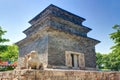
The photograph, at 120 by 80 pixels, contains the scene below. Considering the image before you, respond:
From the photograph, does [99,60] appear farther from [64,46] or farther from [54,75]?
[54,75]

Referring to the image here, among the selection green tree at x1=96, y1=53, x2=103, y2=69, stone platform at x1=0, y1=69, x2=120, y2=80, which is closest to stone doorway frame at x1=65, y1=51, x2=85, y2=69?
stone platform at x1=0, y1=69, x2=120, y2=80

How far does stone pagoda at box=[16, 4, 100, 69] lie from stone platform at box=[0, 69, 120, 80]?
541cm

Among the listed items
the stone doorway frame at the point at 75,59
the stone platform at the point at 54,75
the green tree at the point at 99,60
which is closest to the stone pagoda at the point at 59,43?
the stone doorway frame at the point at 75,59

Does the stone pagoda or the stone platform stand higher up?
the stone pagoda

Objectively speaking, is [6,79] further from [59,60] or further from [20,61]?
[20,61]

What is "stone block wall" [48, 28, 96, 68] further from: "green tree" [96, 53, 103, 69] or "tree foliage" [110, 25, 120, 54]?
"green tree" [96, 53, 103, 69]

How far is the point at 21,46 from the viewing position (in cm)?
1608

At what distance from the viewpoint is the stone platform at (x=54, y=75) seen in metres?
4.96

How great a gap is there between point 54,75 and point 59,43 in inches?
293

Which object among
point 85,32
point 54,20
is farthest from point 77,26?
point 54,20

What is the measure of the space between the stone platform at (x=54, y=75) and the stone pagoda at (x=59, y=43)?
5.41 meters

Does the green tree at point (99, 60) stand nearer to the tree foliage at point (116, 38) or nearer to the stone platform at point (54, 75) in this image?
the tree foliage at point (116, 38)

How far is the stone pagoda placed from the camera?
12.4m

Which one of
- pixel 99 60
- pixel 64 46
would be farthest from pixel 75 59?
pixel 99 60
